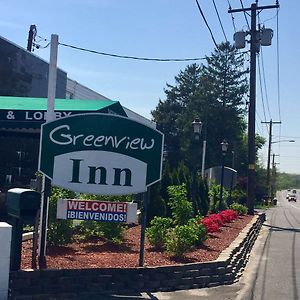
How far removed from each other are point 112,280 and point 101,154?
2.04 metres

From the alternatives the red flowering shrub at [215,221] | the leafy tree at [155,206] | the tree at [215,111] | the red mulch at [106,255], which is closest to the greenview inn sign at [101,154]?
the red mulch at [106,255]

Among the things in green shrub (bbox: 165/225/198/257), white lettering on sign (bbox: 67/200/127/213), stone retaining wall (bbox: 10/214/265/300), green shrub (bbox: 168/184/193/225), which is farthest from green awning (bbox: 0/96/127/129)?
stone retaining wall (bbox: 10/214/265/300)

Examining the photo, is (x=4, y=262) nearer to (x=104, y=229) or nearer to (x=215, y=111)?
(x=104, y=229)

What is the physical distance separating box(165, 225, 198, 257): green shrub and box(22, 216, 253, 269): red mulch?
0.13m

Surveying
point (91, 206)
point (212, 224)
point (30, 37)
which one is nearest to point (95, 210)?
point (91, 206)

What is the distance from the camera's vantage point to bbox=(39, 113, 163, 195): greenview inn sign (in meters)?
8.30

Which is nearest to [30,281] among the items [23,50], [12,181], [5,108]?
[5,108]

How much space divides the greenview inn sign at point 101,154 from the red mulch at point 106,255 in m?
1.11

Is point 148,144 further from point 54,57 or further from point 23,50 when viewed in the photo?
point 23,50

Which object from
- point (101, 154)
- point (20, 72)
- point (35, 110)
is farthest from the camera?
point (20, 72)

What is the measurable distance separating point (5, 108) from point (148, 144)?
6750 mm

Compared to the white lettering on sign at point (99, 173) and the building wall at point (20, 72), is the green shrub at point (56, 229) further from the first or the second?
the building wall at point (20, 72)

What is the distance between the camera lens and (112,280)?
7445mm

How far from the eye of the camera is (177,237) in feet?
30.5
